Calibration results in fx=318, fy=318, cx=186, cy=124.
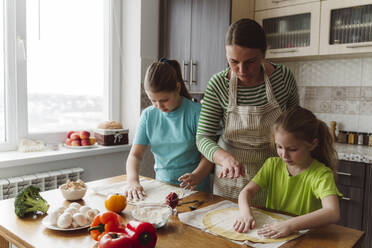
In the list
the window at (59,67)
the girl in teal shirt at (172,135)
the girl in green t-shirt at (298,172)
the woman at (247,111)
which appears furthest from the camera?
the window at (59,67)

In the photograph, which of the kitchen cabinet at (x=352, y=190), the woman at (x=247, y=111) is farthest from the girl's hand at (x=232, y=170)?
the kitchen cabinet at (x=352, y=190)

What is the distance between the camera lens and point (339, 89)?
2.75 m

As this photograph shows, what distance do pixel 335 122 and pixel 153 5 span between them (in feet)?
6.61

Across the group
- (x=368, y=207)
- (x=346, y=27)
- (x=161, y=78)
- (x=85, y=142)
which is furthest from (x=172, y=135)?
(x=346, y=27)

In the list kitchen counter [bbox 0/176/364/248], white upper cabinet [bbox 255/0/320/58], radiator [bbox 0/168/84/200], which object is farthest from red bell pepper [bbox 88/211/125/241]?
white upper cabinet [bbox 255/0/320/58]

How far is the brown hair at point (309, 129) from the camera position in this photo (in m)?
1.19

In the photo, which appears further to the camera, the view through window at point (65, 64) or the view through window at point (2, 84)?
the view through window at point (65, 64)

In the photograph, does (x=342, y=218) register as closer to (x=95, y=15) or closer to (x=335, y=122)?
(x=335, y=122)

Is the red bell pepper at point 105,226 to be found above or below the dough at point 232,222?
above

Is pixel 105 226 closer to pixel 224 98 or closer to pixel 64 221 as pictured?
pixel 64 221

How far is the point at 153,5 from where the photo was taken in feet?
10.3

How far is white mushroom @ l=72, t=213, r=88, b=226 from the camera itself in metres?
1.03

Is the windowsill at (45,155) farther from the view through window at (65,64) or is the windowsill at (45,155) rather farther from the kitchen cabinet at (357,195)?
the kitchen cabinet at (357,195)

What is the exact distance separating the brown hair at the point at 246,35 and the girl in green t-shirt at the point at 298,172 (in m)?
0.29
